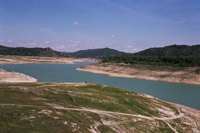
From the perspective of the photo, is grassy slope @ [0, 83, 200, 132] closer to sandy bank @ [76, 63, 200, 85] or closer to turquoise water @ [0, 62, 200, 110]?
turquoise water @ [0, 62, 200, 110]

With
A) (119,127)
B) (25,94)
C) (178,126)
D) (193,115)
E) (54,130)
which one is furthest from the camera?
(193,115)

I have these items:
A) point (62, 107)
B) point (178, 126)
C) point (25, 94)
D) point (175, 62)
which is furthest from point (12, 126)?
point (175, 62)

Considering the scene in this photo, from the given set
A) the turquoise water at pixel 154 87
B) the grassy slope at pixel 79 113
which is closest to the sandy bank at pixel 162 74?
the turquoise water at pixel 154 87

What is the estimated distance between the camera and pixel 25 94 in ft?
113

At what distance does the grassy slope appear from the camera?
21.5 metres

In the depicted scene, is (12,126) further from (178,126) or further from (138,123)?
(178,126)

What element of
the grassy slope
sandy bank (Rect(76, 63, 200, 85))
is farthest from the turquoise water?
the grassy slope

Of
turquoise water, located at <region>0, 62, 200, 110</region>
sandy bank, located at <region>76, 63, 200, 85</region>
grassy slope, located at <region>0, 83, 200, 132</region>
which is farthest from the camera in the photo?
sandy bank, located at <region>76, 63, 200, 85</region>

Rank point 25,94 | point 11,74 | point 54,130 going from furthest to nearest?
point 11,74 → point 25,94 → point 54,130

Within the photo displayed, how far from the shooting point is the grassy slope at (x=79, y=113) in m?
21.5

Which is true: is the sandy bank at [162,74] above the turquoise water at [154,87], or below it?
above

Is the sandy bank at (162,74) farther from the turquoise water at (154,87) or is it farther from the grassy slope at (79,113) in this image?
the grassy slope at (79,113)

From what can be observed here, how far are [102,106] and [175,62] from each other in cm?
10734

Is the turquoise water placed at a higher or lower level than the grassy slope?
lower
